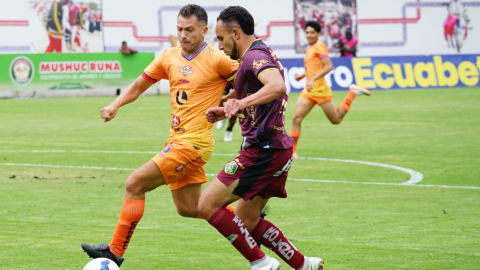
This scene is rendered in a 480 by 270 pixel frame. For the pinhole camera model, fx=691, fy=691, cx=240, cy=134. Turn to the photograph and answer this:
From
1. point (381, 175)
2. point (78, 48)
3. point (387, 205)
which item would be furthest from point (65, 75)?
point (387, 205)

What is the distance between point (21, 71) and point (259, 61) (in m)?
24.7

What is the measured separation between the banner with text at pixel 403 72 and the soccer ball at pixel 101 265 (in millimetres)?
25102

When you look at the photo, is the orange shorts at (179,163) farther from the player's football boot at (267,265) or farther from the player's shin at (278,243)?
the player's football boot at (267,265)

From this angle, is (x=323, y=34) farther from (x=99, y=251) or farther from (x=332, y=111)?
(x=99, y=251)

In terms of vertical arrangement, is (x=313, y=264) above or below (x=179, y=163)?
below

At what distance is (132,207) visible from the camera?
5891mm

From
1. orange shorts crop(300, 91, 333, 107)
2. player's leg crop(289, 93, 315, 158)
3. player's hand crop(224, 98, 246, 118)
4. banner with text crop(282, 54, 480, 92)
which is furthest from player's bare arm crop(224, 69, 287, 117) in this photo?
banner with text crop(282, 54, 480, 92)

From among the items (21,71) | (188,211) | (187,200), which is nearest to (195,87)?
(187,200)

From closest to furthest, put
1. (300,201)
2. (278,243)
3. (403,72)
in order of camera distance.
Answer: (278,243)
(300,201)
(403,72)

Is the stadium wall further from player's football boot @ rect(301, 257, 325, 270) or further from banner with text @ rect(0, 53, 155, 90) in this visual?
player's football boot @ rect(301, 257, 325, 270)

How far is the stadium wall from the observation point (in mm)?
30703

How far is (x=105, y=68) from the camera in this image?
29547mm

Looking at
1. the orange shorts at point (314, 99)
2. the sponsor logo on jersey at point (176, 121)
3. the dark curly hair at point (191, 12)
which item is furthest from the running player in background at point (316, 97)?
the sponsor logo on jersey at point (176, 121)

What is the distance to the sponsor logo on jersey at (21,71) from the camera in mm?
27734
